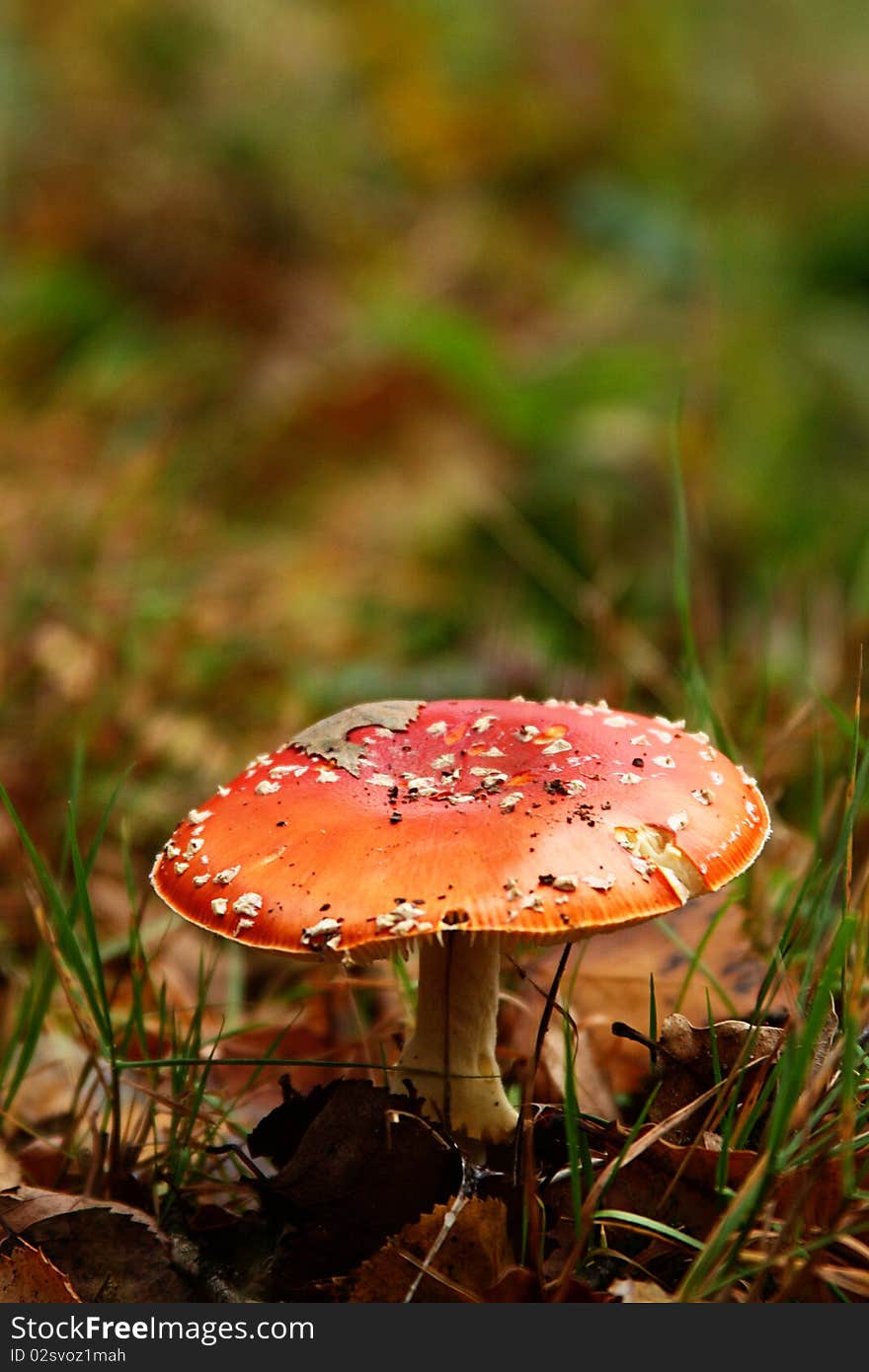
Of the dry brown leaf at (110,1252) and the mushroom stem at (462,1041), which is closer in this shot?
the dry brown leaf at (110,1252)

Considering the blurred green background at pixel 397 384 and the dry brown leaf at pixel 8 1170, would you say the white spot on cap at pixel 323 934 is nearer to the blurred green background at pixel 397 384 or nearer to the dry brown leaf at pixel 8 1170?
the dry brown leaf at pixel 8 1170

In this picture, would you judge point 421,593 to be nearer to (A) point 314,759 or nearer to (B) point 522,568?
(B) point 522,568

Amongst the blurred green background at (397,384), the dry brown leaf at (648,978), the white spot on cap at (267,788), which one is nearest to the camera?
the white spot on cap at (267,788)

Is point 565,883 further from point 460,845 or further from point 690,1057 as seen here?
point 690,1057

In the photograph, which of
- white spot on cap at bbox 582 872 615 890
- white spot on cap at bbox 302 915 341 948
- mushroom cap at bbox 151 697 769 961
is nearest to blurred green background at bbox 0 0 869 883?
mushroom cap at bbox 151 697 769 961

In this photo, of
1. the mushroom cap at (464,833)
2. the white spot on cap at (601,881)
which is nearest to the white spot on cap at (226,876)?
the mushroom cap at (464,833)

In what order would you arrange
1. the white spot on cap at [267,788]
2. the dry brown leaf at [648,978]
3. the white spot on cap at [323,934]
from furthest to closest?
the dry brown leaf at [648,978] → the white spot on cap at [267,788] → the white spot on cap at [323,934]

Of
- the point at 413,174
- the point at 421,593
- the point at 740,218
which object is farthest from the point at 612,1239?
the point at 740,218

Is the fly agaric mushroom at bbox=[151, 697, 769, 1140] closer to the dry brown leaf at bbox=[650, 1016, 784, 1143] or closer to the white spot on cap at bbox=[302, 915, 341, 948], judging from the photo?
the white spot on cap at bbox=[302, 915, 341, 948]
